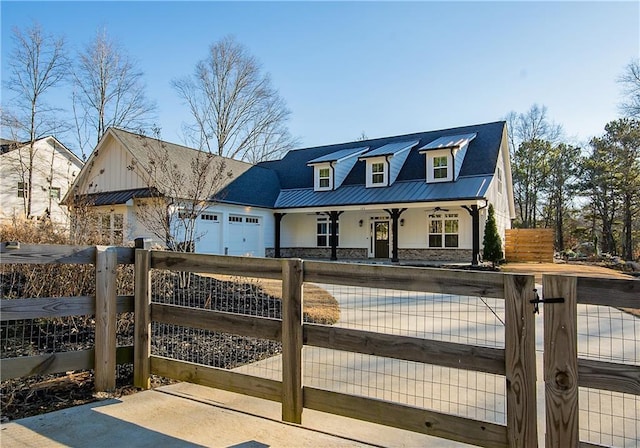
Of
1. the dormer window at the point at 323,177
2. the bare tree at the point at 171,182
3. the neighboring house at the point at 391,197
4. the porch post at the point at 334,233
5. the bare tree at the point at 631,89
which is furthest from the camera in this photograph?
the bare tree at the point at 631,89

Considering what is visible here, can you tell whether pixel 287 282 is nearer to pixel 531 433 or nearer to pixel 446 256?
pixel 531 433

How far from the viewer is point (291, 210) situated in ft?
72.3

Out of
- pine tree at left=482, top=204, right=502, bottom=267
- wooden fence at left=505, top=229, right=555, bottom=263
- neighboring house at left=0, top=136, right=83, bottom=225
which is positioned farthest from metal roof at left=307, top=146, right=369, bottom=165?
neighboring house at left=0, top=136, right=83, bottom=225

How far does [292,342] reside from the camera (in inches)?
115

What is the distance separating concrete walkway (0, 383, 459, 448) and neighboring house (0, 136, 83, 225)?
25802 mm

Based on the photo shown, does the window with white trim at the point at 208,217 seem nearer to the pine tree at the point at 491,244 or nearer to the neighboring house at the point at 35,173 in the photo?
the neighboring house at the point at 35,173

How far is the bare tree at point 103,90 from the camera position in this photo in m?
27.8

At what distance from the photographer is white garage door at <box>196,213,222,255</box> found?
18141 mm

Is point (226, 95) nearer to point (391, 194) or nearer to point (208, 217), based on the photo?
point (208, 217)

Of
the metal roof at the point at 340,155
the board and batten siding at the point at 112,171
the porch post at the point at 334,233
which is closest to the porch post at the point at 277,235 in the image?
the porch post at the point at 334,233

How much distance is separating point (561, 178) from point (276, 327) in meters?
33.3

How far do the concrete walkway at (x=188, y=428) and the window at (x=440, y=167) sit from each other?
58.1ft

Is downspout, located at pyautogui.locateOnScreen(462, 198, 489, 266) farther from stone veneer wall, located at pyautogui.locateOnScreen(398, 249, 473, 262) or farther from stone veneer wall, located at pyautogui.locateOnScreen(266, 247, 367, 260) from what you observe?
stone veneer wall, located at pyautogui.locateOnScreen(266, 247, 367, 260)

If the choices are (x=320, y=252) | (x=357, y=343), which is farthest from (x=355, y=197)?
(x=357, y=343)
